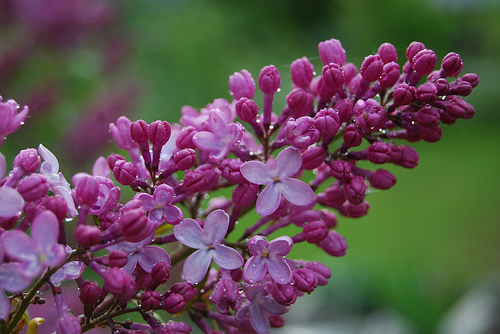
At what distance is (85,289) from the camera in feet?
2.32

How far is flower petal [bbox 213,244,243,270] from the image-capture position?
0.75m

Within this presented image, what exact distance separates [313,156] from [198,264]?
8.9 inches

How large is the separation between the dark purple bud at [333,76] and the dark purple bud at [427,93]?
0.11 metres

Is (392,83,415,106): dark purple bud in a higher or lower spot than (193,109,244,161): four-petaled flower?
higher

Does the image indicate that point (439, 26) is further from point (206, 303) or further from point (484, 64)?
point (206, 303)

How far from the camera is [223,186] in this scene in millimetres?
906

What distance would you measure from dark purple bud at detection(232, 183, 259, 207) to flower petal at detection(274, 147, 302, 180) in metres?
0.05

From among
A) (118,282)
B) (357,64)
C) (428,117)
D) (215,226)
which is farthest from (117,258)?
(357,64)

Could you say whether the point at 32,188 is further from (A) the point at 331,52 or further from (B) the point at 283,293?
(A) the point at 331,52

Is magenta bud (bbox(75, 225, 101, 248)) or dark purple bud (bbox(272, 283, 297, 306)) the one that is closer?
magenta bud (bbox(75, 225, 101, 248))

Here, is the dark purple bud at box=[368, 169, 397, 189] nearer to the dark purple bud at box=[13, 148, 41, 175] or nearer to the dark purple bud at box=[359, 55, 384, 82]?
the dark purple bud at box=[359, 55, 384, 82]

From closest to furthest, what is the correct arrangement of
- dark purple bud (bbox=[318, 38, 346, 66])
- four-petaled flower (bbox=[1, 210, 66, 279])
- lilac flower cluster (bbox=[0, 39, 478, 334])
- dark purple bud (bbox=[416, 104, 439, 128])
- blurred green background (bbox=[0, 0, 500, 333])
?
1. four-petaled flower (bbox=[1, 210, 66, 279])
2. lilac flower cluster (bbox=[0, 39, 478, 334])
3. dark purple bud (bbox=[416, 104, 439, 128])
4. dark purple bud (bbox=[318, 38, 346, 66])
5. blurred green background (bbox=[0, 0, 500, 333])

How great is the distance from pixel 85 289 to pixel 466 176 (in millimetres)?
7169

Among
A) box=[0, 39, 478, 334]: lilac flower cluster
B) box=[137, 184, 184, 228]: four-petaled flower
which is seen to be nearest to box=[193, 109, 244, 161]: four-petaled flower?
box=[0, 39, 478, 334]: lilac flower cluster
